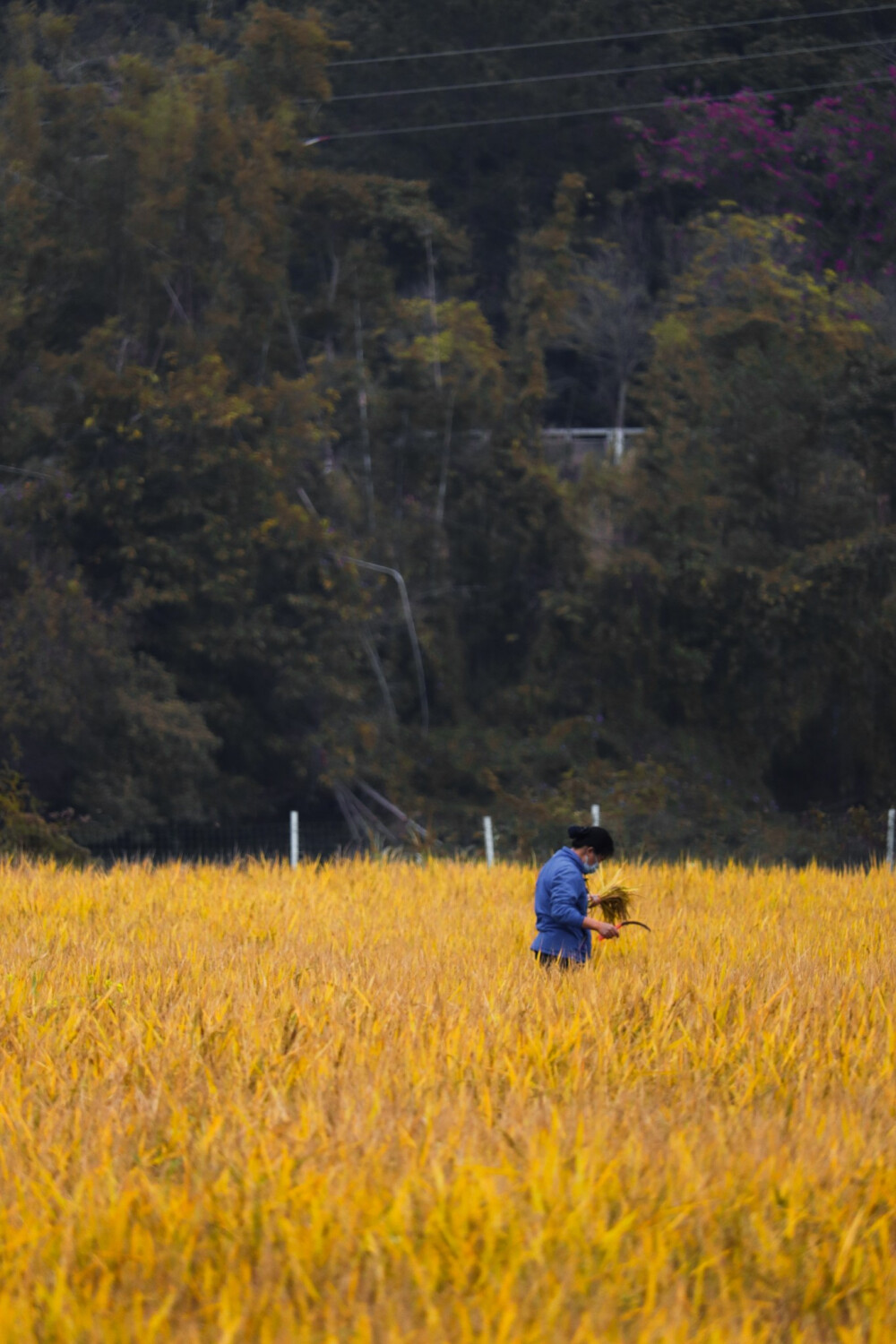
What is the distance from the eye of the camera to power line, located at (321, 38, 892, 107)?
28.8 m

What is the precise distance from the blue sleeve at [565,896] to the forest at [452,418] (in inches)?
527

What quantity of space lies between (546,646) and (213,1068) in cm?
2137

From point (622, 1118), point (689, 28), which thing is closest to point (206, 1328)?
point (622, 1118)

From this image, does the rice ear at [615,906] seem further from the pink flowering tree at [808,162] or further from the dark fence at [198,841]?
the pink flowering tree at [808,162]

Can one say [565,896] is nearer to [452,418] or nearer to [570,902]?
[570,902]

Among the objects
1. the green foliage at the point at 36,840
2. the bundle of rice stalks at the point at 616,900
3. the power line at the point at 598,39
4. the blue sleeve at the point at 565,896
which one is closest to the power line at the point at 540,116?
the power line at the point at 598,39

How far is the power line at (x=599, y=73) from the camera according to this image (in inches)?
1133

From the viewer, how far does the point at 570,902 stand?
24.7 feet


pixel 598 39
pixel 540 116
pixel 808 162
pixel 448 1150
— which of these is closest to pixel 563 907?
pixel 448 1150

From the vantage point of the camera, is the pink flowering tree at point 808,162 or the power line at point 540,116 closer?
the pink flowering tree at point 808,162

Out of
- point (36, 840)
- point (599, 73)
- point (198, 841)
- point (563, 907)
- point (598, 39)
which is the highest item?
point (598, 39)

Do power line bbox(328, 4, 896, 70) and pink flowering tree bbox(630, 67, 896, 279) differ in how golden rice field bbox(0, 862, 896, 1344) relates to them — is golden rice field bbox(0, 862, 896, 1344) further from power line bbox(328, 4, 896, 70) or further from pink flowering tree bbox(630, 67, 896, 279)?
power line bbox(328, 4, 896, 70)

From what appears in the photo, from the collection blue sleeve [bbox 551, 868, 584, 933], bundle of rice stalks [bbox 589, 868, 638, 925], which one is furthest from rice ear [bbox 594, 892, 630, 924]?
blue sleeve [bbox 551, 868, 584, 933]

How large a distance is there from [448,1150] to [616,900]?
4.03 m
